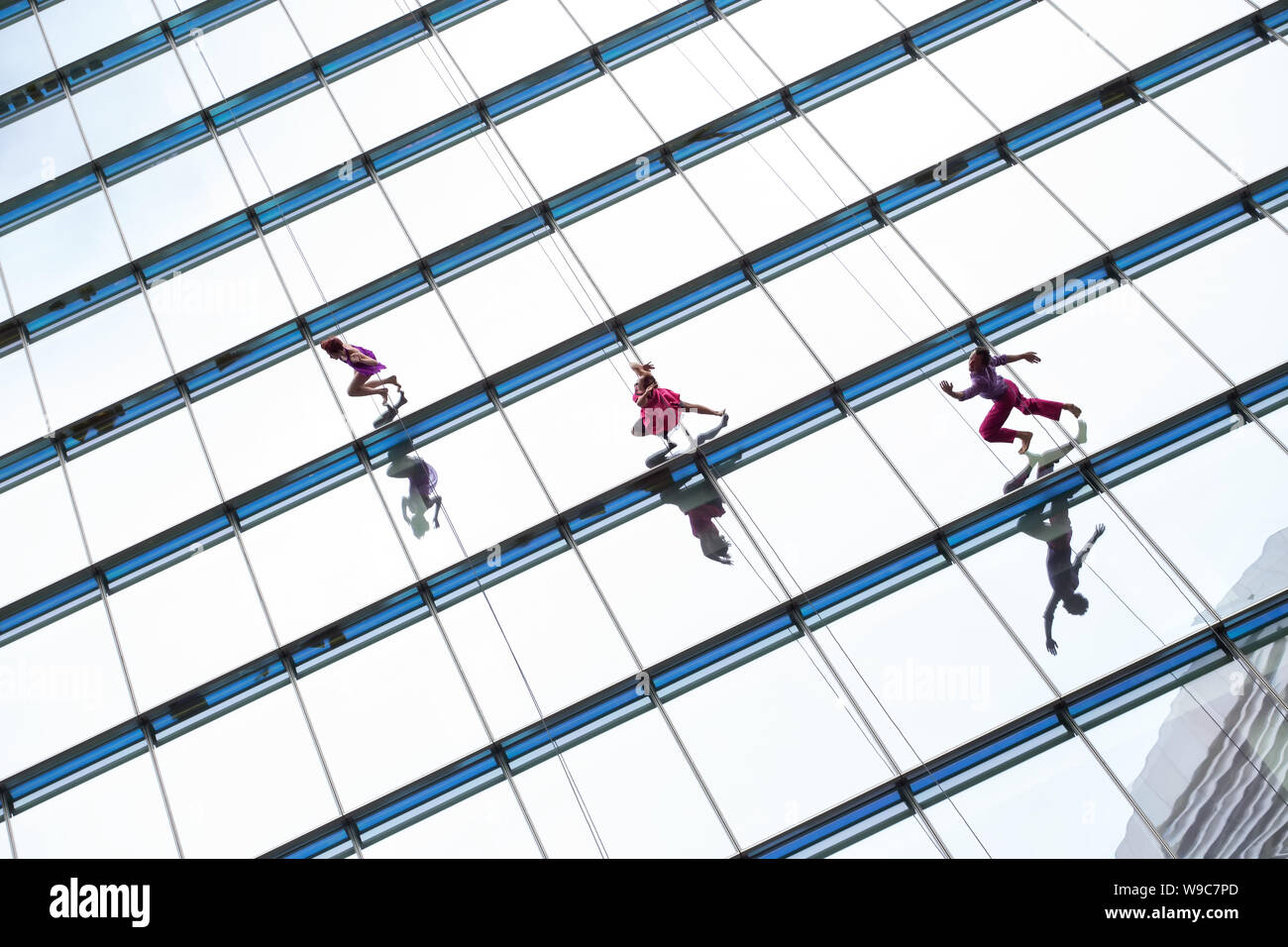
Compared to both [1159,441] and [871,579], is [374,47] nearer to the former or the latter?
[871,579]

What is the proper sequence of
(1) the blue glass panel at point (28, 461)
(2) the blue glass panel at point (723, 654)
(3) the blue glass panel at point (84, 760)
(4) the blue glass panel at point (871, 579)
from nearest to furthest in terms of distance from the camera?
(2) the blue glass panel at point (723, 654)
(4) the blue glass panel at point (871, 579)
(3) the blue glass panel at point (84, 760)
(1) the blue glass panel at point (28, 461)

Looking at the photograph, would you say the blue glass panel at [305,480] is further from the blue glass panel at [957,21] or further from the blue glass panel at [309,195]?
the blue glass panel at [957,21]

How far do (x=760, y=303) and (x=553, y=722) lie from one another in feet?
17.0

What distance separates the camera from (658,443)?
37.5ft

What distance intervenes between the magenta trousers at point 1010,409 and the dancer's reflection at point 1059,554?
84 cm

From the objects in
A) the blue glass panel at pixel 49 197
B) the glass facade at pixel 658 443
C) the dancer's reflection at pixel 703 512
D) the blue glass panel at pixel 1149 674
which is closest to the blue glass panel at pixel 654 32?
the glass facade at pixel 658 443

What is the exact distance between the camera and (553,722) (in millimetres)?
10102

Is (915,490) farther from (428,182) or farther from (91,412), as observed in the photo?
(91,412)

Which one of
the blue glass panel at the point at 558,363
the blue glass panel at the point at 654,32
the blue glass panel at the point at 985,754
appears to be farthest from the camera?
the blue glass panel at the point at 654,32

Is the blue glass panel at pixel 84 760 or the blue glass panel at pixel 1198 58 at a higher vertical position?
the blue glass panel at pixel 1198 58

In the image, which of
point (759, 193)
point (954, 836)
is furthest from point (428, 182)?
point (954, 836)

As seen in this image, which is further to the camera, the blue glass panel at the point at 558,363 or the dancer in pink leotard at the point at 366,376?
the blue glass panel at the point at 558,363

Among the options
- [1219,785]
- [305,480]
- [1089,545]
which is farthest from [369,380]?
[1219,785]

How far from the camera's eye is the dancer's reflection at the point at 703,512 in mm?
10719
